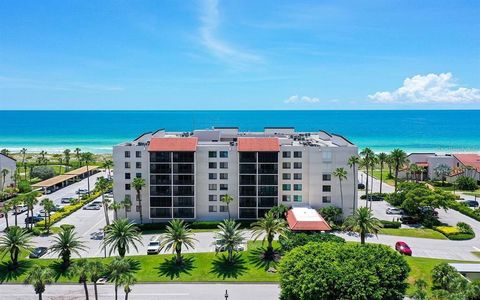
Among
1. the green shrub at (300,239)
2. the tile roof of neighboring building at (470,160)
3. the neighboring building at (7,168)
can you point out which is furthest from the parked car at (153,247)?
the tile roof of neighboring building at (470,160)

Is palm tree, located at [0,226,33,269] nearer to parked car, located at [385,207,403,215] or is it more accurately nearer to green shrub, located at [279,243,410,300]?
green shrub, located at [279,243,410,300]

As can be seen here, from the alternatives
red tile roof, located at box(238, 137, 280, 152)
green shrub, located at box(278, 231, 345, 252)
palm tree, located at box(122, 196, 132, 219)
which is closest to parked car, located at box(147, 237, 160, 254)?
palm tree, located at box(122, 196, 132, 219)

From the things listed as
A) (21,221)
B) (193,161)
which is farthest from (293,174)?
(21,221)

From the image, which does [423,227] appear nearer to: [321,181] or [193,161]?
[321,181]

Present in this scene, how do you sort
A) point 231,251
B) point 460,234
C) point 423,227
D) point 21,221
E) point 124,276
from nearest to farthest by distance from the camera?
point 124,276 → point 231,251 → point 460,234 → point 423,227 → point 21,221

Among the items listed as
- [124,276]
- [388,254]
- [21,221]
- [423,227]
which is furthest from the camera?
[21,221]

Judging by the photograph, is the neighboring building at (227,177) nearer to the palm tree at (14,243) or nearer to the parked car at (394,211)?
the parked car at (394,211)
